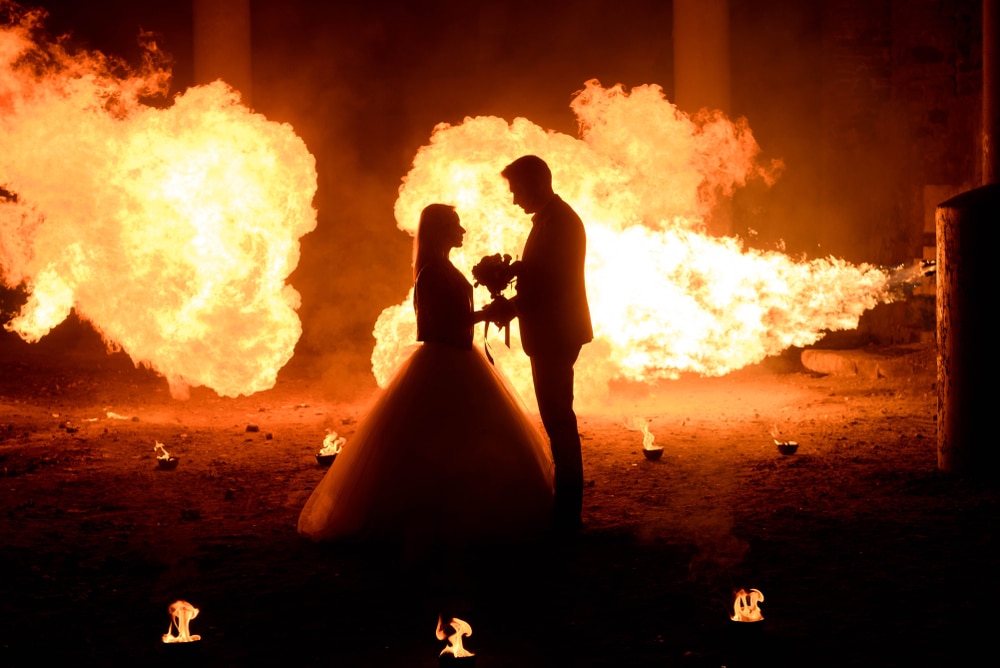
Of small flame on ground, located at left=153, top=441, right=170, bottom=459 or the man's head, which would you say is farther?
small flame on ground, located at left=153, top=441, right=170, bottom=459

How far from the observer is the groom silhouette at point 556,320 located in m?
6.71

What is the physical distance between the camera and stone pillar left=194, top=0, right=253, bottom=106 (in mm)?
15109

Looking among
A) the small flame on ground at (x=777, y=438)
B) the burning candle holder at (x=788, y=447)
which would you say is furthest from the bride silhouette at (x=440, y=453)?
the small flame on ground at (x=777, y=438)

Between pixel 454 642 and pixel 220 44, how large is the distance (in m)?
12.7

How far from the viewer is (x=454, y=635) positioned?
450 centimetres

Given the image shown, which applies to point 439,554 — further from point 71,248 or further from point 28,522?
point 71,248

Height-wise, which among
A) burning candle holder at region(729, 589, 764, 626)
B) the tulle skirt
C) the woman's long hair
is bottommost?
burning candle holder at region(729, 589, 764, 626)

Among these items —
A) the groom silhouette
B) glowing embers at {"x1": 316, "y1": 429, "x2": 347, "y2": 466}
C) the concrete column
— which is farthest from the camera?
the concrete column

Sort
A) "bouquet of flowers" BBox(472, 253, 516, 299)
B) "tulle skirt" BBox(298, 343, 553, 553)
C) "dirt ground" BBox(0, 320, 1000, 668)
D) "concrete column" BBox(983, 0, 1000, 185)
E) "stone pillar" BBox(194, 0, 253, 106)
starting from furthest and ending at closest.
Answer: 1. "stone pillar" BBox(194, 0, 253, 106)
2. "concrete column" BBox(983, 0, 1000, 185)
3. "bouquet of flowers" BBox(472, 253, 516, 299)
4. "tulle skirt" BBox(298, 343, 553, 553)
5. "dirt ground" BBox(0, 320, 1000, 668)

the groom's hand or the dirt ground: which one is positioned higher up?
the groom's hand

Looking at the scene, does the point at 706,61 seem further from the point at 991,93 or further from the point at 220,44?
the point at 220,44

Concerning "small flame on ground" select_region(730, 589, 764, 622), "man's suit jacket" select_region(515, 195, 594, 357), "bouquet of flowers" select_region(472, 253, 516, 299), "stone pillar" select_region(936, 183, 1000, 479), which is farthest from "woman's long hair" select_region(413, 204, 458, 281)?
"stone pillar" select_region(936, 183, 1000, 479)

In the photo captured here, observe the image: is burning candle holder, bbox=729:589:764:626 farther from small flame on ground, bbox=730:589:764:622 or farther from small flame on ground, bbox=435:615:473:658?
small flame on ground, bbox=435:615:473:658

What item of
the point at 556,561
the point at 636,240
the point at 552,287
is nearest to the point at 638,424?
the point at 636,240
